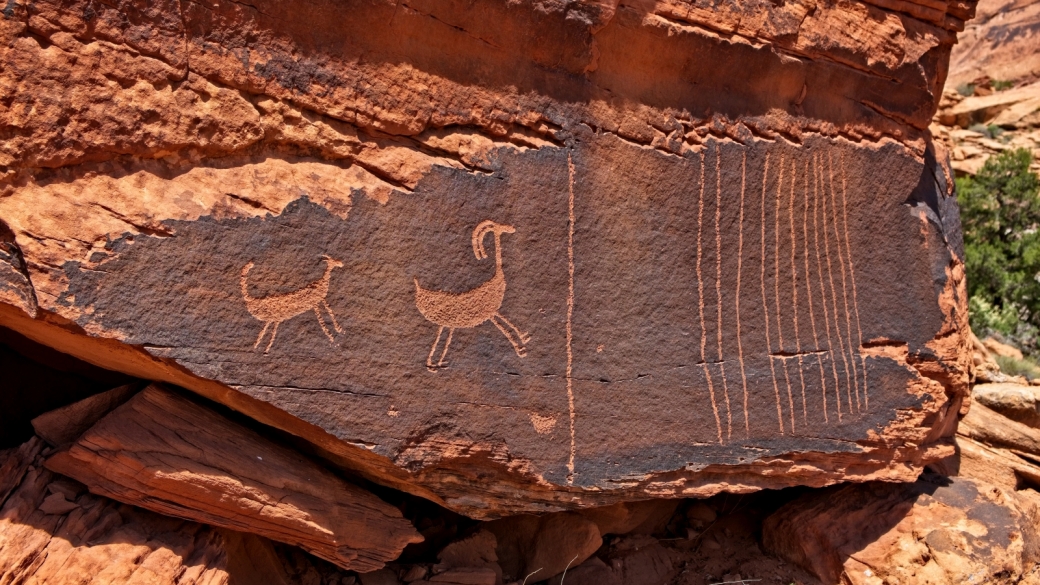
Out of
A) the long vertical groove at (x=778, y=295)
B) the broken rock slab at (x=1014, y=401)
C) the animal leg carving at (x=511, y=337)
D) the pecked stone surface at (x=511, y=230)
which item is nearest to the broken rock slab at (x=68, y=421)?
the pecked stone surface at (x=511, y=230)

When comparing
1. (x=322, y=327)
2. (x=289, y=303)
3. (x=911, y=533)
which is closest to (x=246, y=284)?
(x=289, y=303)

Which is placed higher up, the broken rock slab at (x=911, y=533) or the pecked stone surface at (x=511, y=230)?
the pecked stone surface at (x=511, y=230)

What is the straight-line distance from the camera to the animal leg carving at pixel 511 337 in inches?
126

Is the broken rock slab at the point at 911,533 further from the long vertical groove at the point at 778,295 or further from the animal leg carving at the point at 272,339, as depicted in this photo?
the animal leg carving at the point at 272,339

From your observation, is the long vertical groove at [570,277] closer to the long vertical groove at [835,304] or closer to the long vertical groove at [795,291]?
the long vertical groove at [795,291]

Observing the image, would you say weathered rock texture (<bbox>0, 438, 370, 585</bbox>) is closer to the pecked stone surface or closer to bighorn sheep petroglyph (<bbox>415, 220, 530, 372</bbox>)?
the pecked stone surface

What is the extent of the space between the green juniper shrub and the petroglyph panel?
3646 mm

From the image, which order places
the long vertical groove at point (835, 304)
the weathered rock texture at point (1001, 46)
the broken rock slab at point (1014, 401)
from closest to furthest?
the long vertical groove at point (835, 304)
the broken rock slab at point (1014, 401)
the weathered rock texture at point (1001, 46)

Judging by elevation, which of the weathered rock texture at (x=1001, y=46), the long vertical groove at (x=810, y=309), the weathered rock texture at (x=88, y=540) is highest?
the weathered rock texture at (x=1001, y=46)

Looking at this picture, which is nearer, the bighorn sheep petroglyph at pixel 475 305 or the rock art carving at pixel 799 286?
the bighorn sheep petroglyph at pixel 475 305

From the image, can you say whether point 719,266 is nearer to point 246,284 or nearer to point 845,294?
point 845,294

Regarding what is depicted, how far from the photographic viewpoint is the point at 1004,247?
7.87 meters

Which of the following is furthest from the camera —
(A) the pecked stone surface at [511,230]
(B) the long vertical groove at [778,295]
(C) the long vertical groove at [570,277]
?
(B) the long vertical groove at [778,295]

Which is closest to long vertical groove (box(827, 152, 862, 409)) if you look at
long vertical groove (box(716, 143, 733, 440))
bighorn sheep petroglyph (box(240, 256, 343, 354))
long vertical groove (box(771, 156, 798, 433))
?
long vertical groove (box(771, 156, 798, 433))
